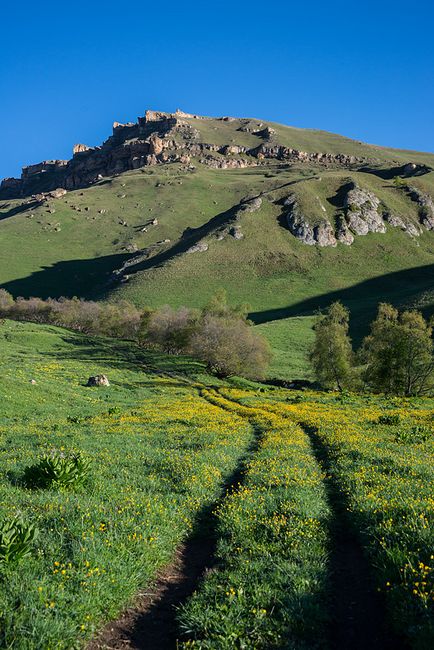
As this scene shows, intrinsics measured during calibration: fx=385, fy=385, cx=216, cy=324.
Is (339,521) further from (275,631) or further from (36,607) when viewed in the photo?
(36,607)

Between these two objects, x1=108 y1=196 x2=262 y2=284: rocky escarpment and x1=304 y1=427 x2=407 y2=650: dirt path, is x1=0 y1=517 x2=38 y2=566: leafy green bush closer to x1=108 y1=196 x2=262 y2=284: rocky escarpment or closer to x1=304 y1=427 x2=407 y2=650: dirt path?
x1=304 y1=427 x2=407 y2=650: dirt path

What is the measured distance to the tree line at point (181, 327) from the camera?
64.1m

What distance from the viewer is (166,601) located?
685cm

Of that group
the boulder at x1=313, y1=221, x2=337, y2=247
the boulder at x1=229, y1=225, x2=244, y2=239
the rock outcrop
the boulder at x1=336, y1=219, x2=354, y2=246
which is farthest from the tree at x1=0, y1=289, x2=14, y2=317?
the rock outcrop

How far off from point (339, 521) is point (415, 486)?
7.79 ft

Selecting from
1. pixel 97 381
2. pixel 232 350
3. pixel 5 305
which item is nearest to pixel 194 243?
pixel 5 305

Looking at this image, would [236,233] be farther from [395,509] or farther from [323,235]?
[395,509]

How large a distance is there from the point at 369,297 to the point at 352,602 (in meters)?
142

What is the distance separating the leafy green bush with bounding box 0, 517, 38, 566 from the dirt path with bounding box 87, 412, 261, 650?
1.85 metres

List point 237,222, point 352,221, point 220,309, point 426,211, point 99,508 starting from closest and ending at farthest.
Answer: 1. point 99,508
2. point 220,309
3. point 237,222
4. point 352,221
5. point 426,211

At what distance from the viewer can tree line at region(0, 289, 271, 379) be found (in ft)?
210

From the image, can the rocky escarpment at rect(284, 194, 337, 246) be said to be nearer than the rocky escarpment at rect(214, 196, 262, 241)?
No

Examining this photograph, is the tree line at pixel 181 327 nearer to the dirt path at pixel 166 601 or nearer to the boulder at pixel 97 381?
the boulder at pixel 97 381

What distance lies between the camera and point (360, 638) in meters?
5.86
